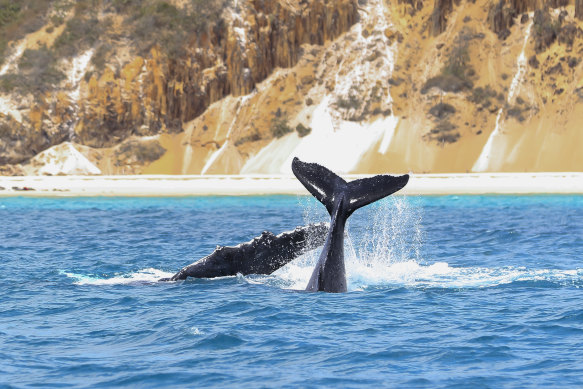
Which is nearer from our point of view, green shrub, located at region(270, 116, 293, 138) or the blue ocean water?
the blue ocean water

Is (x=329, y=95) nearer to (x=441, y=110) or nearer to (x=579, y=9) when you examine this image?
(x=441, y=110)

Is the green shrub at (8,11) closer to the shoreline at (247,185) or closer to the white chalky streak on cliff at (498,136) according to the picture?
the shoreline at (247,185)

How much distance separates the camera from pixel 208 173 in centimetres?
6575

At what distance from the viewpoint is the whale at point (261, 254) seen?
53.0 feet

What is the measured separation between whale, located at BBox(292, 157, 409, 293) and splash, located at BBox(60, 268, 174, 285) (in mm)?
4007

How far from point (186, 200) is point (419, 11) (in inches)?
1264

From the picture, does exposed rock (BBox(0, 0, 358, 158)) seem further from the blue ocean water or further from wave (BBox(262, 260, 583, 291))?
wave (BBox(262, 260, 583, 291))

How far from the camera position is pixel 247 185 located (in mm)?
55094

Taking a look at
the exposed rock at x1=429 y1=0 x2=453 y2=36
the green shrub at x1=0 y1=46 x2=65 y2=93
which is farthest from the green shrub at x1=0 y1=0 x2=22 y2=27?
the exposed rock at x1=429 y1=0 x2=453 y2=36

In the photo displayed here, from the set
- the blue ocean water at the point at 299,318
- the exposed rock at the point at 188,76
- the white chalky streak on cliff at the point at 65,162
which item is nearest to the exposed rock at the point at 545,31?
the exposed rock at the point at 188,76

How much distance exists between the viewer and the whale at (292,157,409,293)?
1520cm

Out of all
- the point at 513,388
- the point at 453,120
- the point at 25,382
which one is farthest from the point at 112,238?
the point at 453,120

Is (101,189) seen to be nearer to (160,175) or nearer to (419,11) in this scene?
(160,175)

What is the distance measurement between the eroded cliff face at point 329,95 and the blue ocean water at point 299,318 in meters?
37.9
